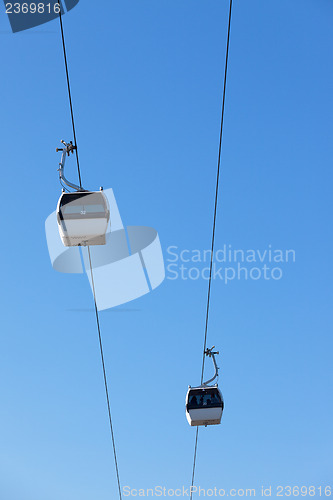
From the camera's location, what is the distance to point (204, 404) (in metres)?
8.89

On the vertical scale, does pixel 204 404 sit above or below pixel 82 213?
below

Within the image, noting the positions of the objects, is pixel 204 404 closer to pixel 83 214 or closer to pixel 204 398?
pixel 204 398

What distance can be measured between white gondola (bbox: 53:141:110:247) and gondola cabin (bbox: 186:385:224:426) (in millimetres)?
4314

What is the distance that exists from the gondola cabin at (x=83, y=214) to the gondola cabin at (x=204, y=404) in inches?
171

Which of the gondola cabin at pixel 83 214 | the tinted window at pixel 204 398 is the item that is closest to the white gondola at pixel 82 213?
the gondola cabin at pixel 83 214

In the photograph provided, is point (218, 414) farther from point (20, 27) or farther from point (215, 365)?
point (20, 27)

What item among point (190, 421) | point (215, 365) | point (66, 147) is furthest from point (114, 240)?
point (66, 147)

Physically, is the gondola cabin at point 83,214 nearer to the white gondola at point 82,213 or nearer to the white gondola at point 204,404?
the white gondola at point 82,213

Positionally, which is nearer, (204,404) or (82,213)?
(82,213)

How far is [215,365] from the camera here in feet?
31.9

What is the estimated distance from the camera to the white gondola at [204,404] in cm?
888

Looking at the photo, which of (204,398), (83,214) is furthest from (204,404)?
(83,214)

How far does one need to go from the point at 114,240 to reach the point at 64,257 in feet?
4.47

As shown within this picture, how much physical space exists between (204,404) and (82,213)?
Result: 190 inches
